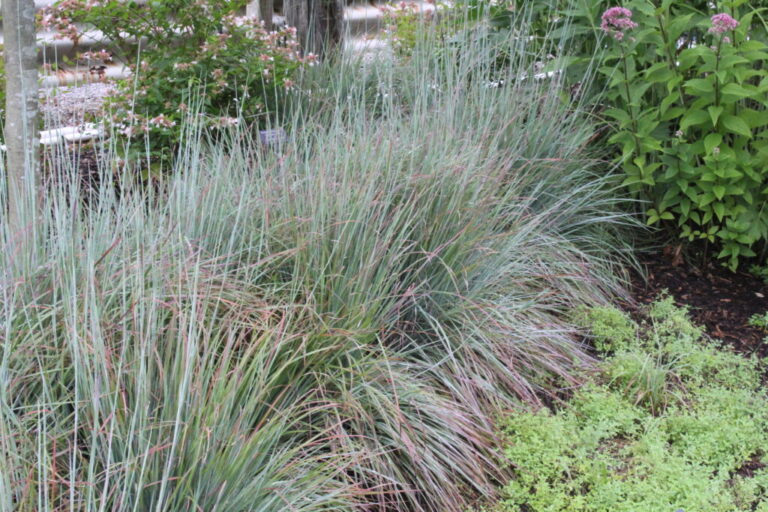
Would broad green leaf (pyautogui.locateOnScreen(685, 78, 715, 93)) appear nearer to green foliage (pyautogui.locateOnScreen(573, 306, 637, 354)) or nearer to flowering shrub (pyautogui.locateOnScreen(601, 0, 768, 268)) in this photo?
flowering shrub (pyautogui.locateOnScreen(601, 0, 768, 268))

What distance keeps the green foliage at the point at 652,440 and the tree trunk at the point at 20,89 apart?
7.31 feet

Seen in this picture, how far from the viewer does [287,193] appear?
3213 mm

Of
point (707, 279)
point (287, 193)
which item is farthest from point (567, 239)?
point (287, 193)

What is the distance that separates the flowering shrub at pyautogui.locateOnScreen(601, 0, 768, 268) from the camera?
13.4 feet

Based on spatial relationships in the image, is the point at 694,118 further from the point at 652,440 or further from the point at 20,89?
the point at 20,89

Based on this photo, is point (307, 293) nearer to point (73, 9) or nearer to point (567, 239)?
point (567, 239)

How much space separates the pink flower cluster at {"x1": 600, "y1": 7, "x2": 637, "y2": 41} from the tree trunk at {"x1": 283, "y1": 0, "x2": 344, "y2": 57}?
313 centimetres

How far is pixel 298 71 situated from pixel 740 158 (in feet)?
10.5

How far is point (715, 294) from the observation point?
455 centimetres

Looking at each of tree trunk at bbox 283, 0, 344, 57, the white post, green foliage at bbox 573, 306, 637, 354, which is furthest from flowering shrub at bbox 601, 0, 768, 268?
tree trunk at bbox 283, 0, 344, 57

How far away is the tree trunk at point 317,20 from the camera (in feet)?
22.8

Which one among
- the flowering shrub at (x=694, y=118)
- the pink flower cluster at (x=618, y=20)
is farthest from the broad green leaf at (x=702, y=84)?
the pink flower cluster at (x=618, y=20)

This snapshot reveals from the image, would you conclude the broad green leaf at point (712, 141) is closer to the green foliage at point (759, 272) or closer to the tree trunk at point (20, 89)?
the green foliage at point (759, 272)

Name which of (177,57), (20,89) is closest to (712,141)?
(177,57)
